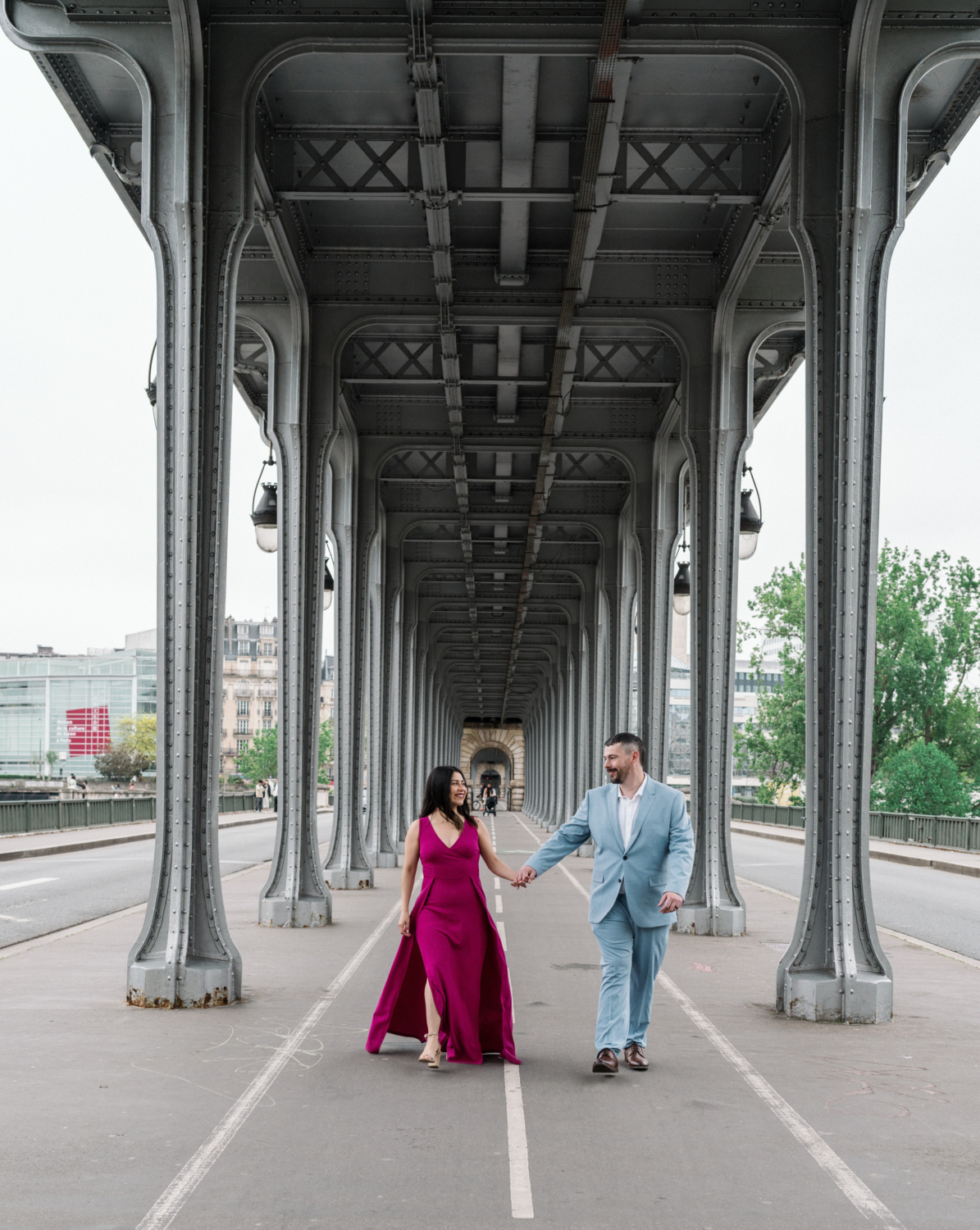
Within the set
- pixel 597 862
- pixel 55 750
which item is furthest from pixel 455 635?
pixel 55 750

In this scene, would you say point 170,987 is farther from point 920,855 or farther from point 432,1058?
point 920,855

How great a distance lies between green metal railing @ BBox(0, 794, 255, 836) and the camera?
3597cm

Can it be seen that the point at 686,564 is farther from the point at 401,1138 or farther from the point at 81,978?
the point at 401,1138

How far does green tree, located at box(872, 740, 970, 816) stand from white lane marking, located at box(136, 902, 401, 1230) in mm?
49634

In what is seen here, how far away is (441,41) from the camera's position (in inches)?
432

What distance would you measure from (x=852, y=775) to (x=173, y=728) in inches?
211

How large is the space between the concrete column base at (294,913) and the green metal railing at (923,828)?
76.1 ft

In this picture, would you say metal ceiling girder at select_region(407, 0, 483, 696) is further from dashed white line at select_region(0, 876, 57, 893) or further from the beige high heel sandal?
dashed white line at select_region(0, 876, 57, 893)

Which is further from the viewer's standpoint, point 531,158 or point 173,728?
point 531,158

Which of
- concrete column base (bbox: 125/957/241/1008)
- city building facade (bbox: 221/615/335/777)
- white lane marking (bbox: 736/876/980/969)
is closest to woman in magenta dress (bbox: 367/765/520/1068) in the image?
concrete column base (bbox: 125/957/241/1008)

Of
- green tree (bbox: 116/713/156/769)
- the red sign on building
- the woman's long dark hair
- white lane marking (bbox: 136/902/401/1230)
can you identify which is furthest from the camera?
the red sign on building

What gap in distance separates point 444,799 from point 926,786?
52.5 metres

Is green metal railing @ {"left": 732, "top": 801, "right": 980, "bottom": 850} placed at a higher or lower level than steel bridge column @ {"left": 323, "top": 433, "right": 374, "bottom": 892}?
lower

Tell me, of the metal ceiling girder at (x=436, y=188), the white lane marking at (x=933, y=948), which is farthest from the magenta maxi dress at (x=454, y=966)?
the white lane marking at (x=933, y=948)
